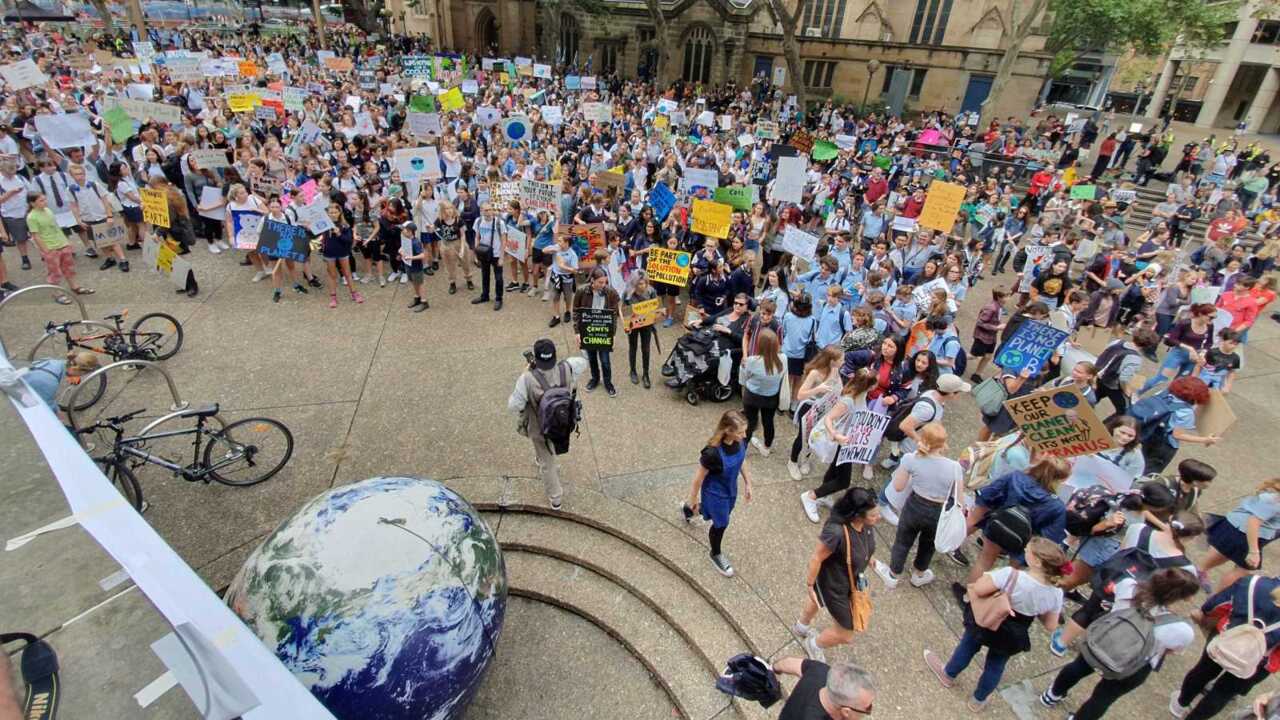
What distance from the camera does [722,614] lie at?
5.01 meters

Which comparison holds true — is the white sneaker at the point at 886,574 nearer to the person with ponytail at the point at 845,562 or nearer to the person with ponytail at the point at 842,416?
the person with ponytail at the point at 842,416

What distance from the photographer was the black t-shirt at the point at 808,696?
3.12 metres

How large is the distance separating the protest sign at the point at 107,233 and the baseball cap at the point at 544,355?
9487mm

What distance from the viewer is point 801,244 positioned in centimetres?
948

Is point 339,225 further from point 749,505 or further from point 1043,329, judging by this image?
point 1043,329

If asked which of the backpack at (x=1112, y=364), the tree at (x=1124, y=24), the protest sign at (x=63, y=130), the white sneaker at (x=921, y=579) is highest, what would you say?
the tree at (x=1124, y=24)

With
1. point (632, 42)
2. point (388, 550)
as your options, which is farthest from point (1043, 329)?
point (632, 42)

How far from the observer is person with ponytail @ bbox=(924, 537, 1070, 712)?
380cm

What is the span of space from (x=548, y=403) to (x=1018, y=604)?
3710 millimetres

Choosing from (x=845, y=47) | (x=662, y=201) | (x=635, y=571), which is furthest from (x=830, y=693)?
(x=845, y=47)

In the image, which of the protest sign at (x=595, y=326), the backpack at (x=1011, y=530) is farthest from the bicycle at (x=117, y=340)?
the backpack at (x=1011, y=530)

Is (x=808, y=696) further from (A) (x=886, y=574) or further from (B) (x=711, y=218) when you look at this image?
(B) (x=711, y=218)

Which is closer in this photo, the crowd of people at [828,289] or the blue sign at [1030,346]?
the crowd of people at [828,289]

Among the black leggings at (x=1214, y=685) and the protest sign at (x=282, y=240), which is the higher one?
the protest sign at (x=282, y=240)
